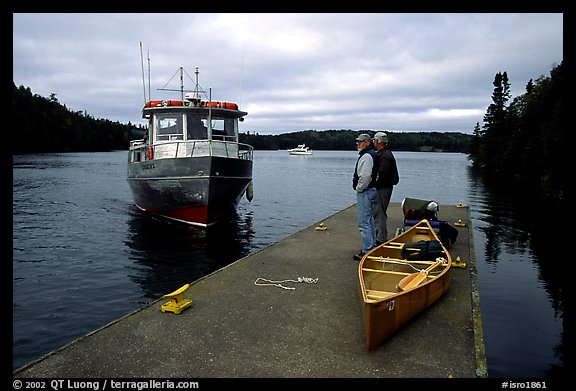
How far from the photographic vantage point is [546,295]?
953 centimetres

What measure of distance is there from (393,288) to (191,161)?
34.3ft

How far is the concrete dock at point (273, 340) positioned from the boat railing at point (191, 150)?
934 cm

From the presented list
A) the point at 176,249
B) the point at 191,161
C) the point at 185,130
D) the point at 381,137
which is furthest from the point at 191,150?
the point at 381,137

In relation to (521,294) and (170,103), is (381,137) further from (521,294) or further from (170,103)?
(170,103)

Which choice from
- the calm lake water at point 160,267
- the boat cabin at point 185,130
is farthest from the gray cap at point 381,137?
the boat cabin at point 185,130

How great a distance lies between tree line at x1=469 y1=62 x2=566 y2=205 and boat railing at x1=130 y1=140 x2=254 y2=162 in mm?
11722

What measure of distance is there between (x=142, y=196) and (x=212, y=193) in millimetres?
4865

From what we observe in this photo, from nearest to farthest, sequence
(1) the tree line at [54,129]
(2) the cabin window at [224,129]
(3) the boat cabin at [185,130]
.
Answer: (3) the boat cabin at [185,130]
(2) the cabin window at [224,129]
(1) the tree line at [54,129]

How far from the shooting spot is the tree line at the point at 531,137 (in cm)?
2781

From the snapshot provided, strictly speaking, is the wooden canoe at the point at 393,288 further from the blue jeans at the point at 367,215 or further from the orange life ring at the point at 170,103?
the orange life ring at the point at 170,103

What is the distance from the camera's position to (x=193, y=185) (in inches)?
569
